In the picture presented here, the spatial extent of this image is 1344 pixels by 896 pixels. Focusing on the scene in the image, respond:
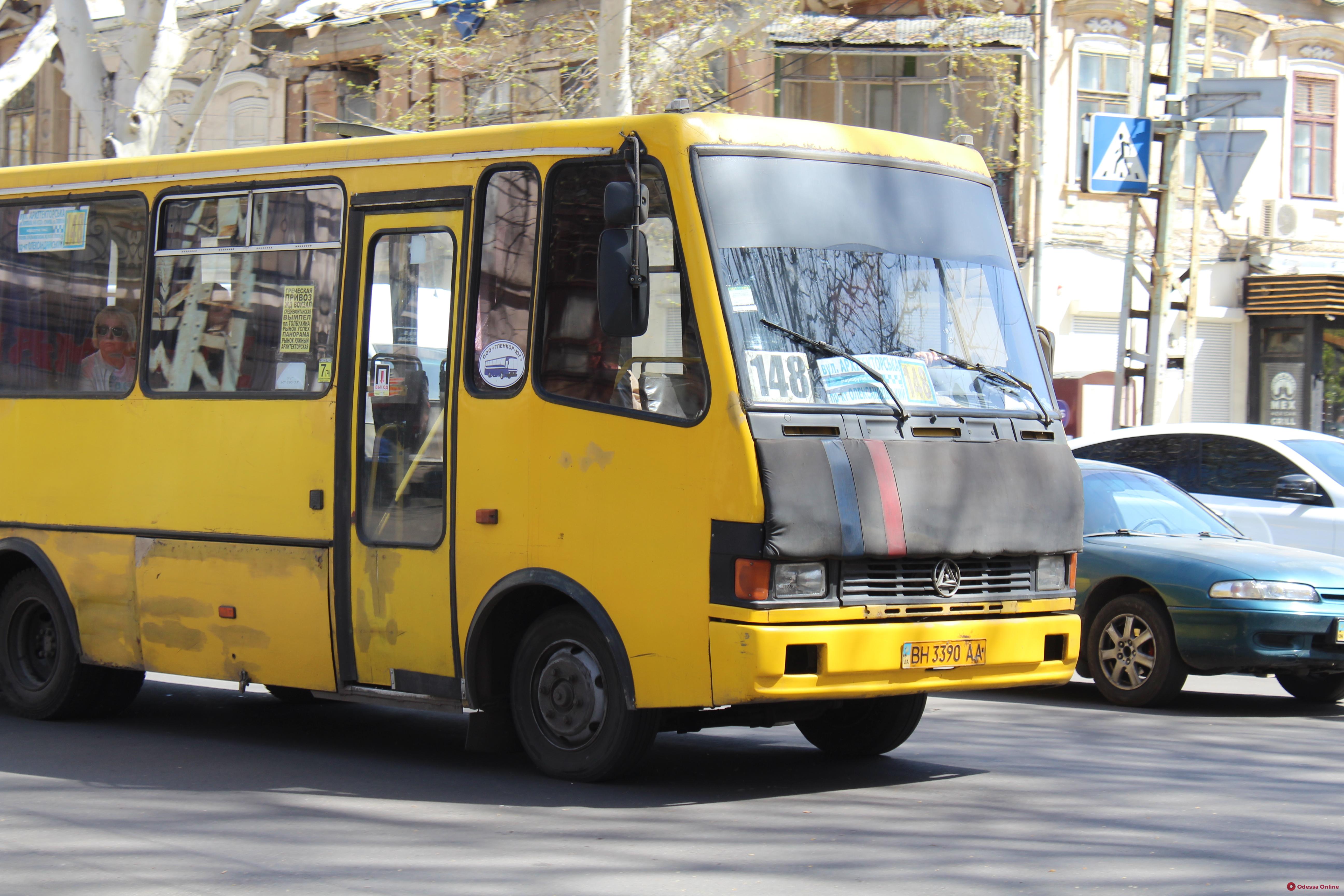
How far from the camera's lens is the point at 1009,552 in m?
7.29

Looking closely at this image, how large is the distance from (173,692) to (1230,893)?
24.9 feet

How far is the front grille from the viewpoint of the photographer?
270 inches

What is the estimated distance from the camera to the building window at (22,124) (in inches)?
1356

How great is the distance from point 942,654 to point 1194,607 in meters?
3.57

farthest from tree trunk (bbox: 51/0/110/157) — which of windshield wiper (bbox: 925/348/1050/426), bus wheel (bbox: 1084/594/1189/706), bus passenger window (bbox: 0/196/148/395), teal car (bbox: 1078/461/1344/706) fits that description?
windshield wiper (bbox: 925/348/1050/426)

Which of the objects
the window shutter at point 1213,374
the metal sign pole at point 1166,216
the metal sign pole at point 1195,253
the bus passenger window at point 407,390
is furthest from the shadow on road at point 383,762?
the window shutter at point 1213,374

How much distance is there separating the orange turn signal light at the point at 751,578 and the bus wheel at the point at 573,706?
71cm

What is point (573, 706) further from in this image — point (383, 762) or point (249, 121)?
point (249, 121)

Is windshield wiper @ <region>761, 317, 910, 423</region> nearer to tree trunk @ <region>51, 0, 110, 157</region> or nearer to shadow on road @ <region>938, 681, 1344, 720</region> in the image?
shadow on road @ <region>938, 681, 1344, 720</region>

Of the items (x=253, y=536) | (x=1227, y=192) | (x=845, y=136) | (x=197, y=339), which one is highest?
(x=1227, y=192)

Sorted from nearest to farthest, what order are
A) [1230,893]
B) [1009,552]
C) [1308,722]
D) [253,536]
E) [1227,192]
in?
[1230,893], [1009,552], [253,536], [1308,722], [1227,192]

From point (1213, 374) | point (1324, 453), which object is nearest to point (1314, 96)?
point (1213, 374)

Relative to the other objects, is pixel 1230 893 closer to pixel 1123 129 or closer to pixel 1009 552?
pixel 1009 552

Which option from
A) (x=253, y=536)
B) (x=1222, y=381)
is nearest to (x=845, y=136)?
(x=253, y=536)
